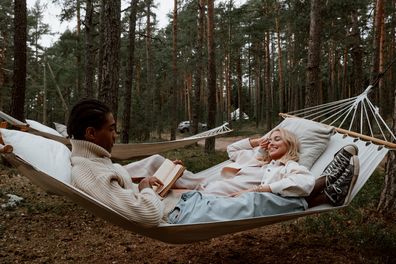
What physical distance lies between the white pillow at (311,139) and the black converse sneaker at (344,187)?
0.46m

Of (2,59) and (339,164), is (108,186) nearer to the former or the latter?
(339,164)

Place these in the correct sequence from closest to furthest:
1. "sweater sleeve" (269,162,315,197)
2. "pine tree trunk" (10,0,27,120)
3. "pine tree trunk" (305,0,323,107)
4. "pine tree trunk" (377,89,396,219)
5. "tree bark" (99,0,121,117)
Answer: "sweater sleeve" (269,162,315,197)
"pine tree trunk" (377,89,396,219)
"tree bark" (99,0,121,117)
"pine tree trunk" (305,0,323,107)
"pine tree trunk" (10,0,27,120)

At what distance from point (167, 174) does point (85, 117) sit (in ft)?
2.47

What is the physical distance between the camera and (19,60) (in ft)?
16.3

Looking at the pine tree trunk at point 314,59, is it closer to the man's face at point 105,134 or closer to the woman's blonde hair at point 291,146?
the woman's blonde hair at point 291,146

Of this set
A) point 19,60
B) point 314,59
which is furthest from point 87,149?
point 19,60

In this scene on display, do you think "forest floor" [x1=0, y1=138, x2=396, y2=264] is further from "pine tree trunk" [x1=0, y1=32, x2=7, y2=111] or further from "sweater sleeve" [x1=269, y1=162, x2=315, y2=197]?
"pine tree trunk" [x1=0, y1=32, x2=7, y2=111]

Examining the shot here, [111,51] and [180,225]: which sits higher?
[111,51]

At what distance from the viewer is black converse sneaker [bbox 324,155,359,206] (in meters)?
1.84

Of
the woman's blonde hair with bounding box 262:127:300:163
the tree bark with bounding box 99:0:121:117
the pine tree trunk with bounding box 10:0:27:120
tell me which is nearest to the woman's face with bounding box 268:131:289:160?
the woman's blonde hair with bounding box 262:127:300:163

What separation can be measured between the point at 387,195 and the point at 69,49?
12081 mm

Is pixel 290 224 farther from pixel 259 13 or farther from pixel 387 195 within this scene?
pixel 259 13

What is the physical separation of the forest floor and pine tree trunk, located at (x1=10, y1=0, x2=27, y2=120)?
6.81 feet

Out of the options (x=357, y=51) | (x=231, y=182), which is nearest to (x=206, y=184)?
(x=231, y=182)
